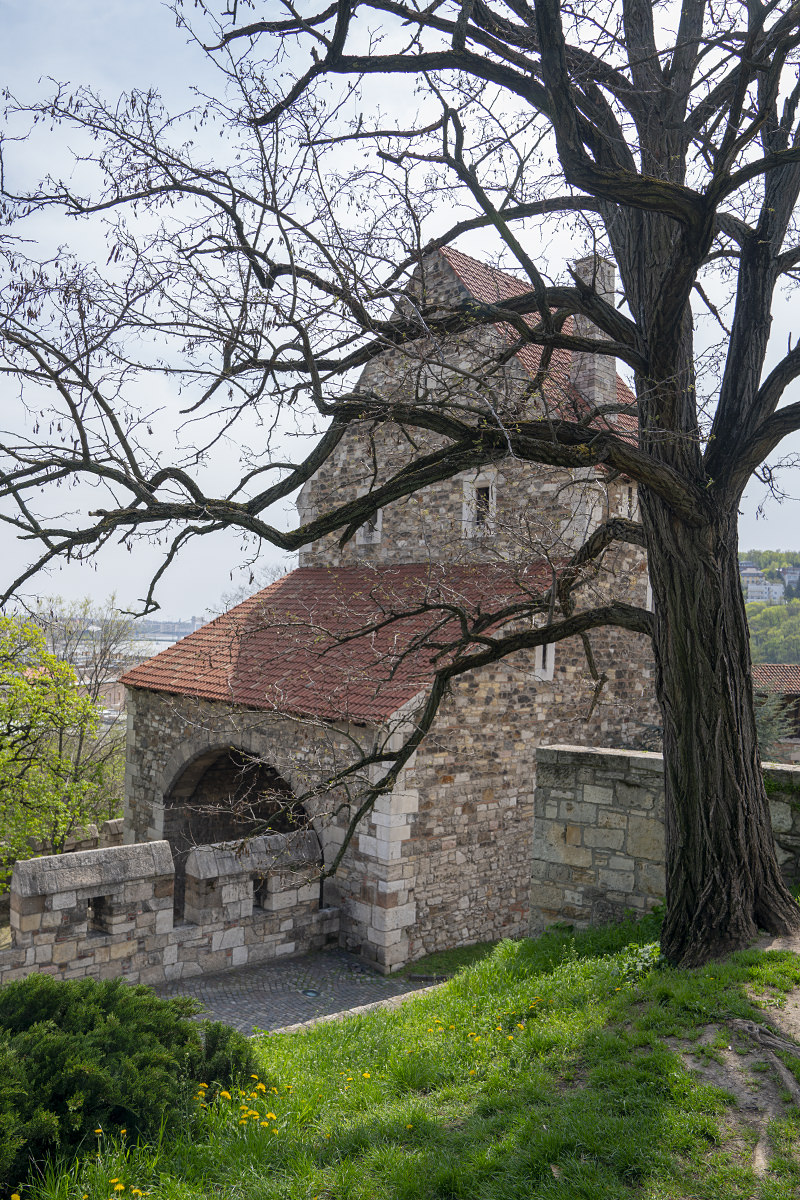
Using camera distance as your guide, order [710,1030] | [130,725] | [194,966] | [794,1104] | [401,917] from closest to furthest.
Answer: [794,1104], [710,1030], [194,966], [401,917], [130,725]

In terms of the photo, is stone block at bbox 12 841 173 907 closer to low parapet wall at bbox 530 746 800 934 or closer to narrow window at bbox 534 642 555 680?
low parapet wall at bbox 530 746 800 934

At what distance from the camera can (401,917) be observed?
9664 millimetres

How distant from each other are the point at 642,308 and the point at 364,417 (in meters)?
2.30

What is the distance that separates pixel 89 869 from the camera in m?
8.01

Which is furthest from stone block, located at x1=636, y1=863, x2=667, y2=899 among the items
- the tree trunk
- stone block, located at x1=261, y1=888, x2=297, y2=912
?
stone block, located at x1=261, y1=888, x2=297, y2=912

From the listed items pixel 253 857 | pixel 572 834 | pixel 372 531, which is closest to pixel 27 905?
pixel 253 857

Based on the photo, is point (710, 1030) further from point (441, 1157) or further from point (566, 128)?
point (566, 128)

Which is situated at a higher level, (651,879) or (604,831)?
(604,831)

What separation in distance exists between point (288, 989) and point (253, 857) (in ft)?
4.53

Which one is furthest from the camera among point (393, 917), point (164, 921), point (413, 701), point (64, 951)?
point (413, 701)

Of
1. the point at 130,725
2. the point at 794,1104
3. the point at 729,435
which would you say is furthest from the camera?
the point at 130,725

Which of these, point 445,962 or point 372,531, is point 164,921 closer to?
point 445,962

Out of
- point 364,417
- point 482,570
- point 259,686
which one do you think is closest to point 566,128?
point 364,417

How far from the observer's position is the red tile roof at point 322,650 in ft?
32.2
